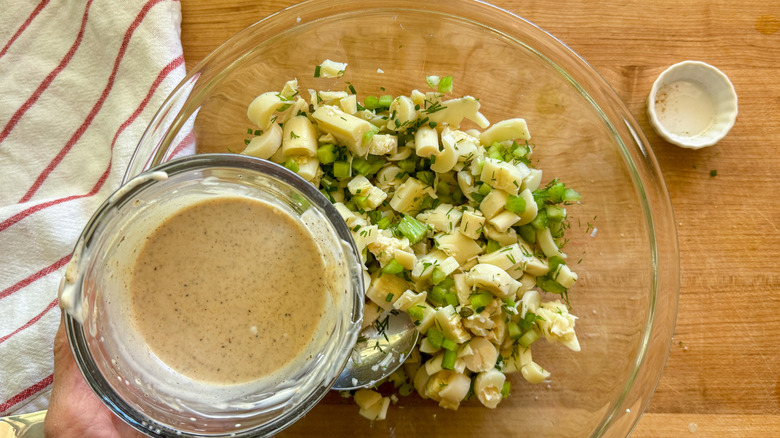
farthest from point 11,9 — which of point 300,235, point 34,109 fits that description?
point 300,235

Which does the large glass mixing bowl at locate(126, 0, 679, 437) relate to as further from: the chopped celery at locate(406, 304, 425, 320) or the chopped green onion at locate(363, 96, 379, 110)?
the chopped celery at locate(406, 304, 425, 320)

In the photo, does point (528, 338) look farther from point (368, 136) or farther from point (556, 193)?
point (368, 136)

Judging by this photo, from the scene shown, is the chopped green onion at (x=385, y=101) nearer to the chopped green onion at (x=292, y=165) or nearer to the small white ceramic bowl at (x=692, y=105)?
the chopped green onion at (x=292, y=165)

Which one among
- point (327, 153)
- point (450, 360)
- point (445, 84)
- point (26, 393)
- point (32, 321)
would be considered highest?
point (445, 84)

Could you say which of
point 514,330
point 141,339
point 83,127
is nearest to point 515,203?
point 514,330

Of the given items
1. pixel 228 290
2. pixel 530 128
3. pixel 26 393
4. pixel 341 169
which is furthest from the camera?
pixel 530 128

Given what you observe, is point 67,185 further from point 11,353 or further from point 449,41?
point 449,41
